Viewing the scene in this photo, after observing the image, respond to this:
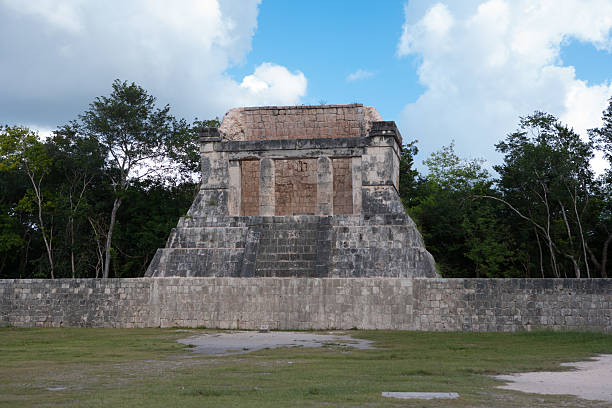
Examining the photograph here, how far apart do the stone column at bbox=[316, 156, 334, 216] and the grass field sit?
576 centimetres

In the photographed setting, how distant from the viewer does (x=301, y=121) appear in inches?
889

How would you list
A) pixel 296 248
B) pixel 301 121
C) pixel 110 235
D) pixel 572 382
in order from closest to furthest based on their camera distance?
pixel 572 382
pixel 296 248
pixel 301 121
pixel 110 235

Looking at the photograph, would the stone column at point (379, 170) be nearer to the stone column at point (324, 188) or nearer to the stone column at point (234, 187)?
the stone column at point (324, 188)

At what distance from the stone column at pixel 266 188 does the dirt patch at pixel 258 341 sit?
5.47m

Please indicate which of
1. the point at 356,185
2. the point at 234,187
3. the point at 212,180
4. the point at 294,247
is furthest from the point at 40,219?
the point at 356,185

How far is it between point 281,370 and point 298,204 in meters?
14.5

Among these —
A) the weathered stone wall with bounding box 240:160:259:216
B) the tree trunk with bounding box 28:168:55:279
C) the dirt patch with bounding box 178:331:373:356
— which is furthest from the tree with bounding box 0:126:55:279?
the dirt patch with bounding box 178:331:373:356

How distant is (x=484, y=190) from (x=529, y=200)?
2031 millimetres

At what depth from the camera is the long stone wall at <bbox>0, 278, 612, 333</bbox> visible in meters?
14.2

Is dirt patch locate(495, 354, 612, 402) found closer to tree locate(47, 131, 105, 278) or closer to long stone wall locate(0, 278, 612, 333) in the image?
long stone wall locate(0, 278, 612, 333)

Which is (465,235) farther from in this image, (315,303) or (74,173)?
(74,173)

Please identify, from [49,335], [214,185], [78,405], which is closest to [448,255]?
[214,185]

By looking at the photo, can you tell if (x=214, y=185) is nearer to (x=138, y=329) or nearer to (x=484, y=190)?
(x=138, y=329)

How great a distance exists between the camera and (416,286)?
15.2m
